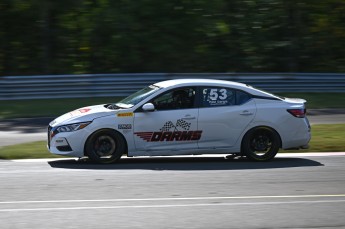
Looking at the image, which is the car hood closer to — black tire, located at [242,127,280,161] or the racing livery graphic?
the racing livery graphic

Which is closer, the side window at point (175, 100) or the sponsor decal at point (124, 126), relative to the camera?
the sponsor decal at point (124, 126)

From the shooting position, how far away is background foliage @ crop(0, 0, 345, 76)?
27.1m

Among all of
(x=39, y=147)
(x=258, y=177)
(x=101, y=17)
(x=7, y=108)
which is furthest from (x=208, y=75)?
(x=258, y=177)

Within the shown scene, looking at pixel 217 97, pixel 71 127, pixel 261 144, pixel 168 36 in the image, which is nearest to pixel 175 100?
pixel 217 97

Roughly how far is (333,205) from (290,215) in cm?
90

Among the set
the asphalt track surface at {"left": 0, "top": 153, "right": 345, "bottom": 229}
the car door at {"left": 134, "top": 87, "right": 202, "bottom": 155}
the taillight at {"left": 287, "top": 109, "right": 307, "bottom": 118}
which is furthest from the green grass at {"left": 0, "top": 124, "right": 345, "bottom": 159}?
the car door at {"left": 134, "top": 87, "right": 202, "bottom": 155}

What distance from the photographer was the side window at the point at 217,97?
12.4 meters

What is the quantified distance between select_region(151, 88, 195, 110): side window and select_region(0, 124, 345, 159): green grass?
7.60 ft

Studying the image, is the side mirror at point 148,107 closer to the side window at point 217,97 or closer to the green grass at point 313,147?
the side window at point 217,97

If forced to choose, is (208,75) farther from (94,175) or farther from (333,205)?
(333,205)

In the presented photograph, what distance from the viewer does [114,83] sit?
24.1 metres

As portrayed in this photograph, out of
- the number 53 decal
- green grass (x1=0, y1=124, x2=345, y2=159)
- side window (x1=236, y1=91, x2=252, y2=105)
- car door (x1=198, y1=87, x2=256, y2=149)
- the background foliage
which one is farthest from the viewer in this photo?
the background foliage

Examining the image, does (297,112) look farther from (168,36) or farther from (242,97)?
(168,36)

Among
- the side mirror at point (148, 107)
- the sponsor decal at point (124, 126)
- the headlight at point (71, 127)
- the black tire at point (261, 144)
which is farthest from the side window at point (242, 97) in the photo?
the headlight at point (71, 127)
